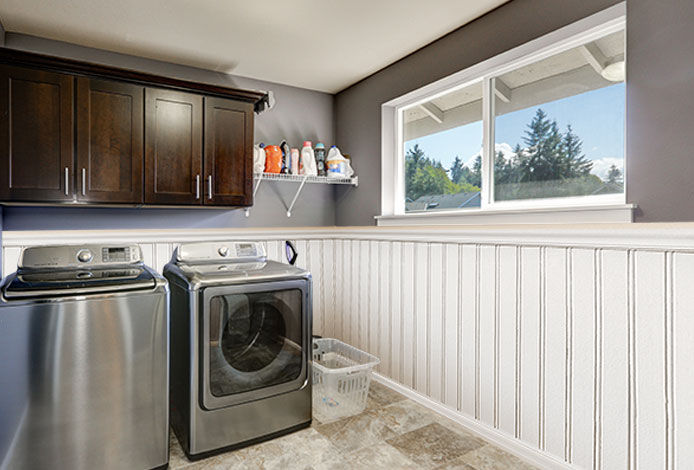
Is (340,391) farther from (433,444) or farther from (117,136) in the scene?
(117,136)

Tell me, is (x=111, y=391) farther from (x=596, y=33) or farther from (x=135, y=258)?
(x=596, y=33)

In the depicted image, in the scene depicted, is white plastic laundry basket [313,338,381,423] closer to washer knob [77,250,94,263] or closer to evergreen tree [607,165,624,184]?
washer knob [77,250,94,263]

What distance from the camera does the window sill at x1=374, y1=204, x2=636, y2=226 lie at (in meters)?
1.72

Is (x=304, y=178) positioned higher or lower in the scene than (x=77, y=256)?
higher

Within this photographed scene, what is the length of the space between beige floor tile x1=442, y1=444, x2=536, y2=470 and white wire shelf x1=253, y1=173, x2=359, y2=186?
2.14m

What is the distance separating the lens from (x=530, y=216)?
204cm

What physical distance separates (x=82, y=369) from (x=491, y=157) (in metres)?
2.25

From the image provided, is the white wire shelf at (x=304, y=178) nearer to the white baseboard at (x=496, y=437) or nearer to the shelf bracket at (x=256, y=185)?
the shelf bracket at (x=256, y=185)

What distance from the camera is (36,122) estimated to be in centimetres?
227

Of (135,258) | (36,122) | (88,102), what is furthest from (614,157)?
(36,122)

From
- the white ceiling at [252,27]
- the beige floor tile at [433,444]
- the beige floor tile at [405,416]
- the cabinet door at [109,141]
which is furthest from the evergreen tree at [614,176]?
the cabinet door at [109,141]

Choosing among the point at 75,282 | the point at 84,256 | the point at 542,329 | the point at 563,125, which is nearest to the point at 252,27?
the point at 84,256

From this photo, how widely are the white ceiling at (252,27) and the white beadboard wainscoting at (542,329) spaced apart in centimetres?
120

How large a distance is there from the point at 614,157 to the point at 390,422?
1697 mm
